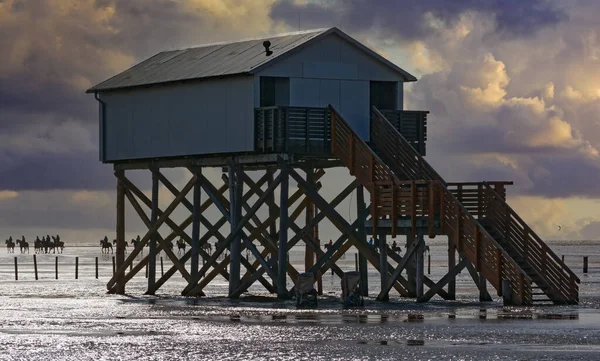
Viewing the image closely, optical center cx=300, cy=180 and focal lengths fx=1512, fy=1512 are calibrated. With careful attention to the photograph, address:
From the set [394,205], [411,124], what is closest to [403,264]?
[394,205]

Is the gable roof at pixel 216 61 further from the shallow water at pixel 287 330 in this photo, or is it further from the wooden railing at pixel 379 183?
the shallow water at pixel 287 330

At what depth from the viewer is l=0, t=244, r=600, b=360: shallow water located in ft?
105

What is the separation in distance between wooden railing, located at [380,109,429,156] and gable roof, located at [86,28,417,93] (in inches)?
59.1

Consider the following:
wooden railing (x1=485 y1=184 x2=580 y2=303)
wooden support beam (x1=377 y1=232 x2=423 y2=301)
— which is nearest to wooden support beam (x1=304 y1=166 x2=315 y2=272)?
wooden support beam (x1=377 y1=232 x2=423 y2=301)

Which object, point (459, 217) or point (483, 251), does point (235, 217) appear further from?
point (483, 251)

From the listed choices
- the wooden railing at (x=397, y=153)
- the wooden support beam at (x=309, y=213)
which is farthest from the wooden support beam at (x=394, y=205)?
the wooden support beam at (x=309, y=213)

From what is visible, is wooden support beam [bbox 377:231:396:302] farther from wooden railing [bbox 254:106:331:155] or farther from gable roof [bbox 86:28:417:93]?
gable roof [bbox 86:28:417:93]

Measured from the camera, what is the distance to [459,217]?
46062 mm

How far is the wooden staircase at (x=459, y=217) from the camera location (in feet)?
149

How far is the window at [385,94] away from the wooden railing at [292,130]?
367 cm

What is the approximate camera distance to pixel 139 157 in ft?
188

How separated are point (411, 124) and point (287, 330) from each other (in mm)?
17473

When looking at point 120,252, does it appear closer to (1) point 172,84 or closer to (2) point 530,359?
(1) point 172,84

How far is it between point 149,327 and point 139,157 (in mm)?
18546
